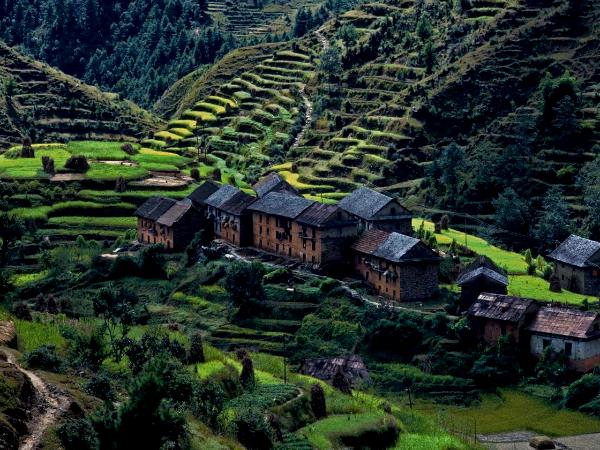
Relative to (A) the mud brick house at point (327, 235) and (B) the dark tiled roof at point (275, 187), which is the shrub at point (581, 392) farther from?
(B) the dark tiled roof at point (275, 187)

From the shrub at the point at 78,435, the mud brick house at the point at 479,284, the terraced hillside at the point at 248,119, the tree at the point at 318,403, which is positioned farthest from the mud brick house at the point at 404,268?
the shrub at the point at 78,435

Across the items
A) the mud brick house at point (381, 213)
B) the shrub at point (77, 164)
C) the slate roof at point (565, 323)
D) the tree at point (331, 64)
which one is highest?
the tree at point (331, 64)

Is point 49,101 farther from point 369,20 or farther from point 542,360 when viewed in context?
point 542,360

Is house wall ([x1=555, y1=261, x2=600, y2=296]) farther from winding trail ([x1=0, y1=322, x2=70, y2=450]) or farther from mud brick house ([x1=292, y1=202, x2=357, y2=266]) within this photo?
winding trail ([x1=0, y1=322, x2=70, y2=450])

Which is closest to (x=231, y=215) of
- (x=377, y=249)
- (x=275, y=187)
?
(x=275, y=187)

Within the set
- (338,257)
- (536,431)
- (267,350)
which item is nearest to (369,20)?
(338,257)
